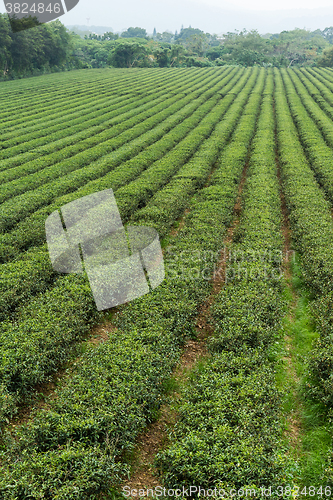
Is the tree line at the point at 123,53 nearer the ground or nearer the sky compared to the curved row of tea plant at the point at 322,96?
nearer the sky

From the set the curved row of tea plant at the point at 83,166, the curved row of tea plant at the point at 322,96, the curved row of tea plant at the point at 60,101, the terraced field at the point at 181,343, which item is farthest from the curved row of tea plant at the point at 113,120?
the curved row of tea plant at the point at 322,96

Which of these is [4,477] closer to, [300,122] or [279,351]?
[279,351]

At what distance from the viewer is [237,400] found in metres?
6.39

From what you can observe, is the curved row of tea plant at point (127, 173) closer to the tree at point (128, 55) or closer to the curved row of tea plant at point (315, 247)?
the curved row of tea plant at point (315, 247)

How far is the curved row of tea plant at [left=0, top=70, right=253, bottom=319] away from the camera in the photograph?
992 cm

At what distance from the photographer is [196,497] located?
521cm

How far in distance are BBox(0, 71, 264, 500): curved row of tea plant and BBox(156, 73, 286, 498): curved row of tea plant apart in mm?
841

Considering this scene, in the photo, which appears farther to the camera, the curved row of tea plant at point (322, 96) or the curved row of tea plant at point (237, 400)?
the curved row of tea plant at point (322, 96)

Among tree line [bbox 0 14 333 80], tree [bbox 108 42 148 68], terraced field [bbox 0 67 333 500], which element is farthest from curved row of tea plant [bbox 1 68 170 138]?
tree [bbox 108 42 148 68]

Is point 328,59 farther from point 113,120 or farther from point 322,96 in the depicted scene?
point 113,120

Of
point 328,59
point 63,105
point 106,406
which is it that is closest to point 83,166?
point 106,406

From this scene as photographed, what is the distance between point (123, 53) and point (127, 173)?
8141 centimetres

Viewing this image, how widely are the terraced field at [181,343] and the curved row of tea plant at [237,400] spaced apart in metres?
0.03

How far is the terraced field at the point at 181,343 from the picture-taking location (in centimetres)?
547
